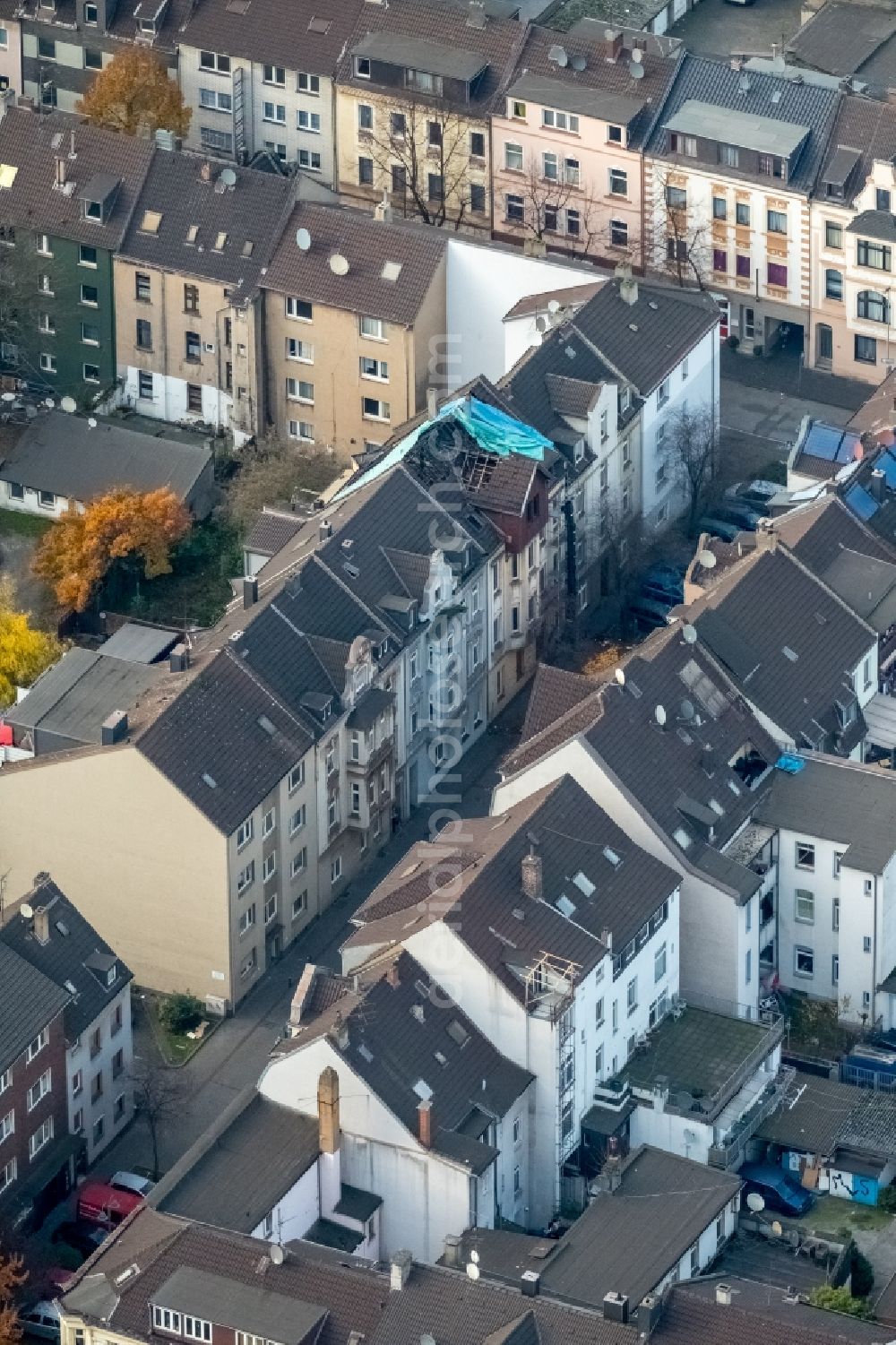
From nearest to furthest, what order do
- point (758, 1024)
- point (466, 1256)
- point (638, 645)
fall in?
point (466, 1256) → point (758, 1024) → point (638, 645)

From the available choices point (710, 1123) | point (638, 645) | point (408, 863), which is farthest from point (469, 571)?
point (710, 1123)

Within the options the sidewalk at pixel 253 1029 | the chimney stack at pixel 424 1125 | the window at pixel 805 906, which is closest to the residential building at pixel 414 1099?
the chimney stack at pixel 424 1125

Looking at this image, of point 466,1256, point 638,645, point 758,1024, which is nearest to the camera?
point 466,1256

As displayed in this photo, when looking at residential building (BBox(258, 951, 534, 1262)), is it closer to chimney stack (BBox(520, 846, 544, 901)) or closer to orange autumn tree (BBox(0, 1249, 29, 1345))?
chimney stack (BBox(520, 846, 544, 901))

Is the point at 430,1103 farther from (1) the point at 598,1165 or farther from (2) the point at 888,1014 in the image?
(2) the point at 888,1014

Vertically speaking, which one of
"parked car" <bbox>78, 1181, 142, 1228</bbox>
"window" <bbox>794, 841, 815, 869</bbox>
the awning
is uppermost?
the awning

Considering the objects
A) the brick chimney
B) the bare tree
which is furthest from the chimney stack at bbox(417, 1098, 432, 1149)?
the bare tree

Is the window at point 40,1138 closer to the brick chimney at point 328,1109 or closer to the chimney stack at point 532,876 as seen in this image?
the brick chimney at point 328,1109
